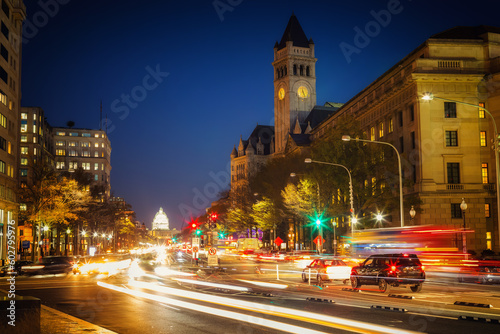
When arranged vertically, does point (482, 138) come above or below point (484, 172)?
above

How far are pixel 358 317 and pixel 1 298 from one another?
9560 mm

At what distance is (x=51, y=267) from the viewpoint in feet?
136

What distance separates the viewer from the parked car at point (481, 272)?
107 feet

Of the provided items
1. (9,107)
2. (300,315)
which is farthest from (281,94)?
(300,315)

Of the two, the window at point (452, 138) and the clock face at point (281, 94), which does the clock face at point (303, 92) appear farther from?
the window at point (452, 138)

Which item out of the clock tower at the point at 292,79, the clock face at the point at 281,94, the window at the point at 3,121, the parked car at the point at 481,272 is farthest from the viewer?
the clock face at the point at 281,94

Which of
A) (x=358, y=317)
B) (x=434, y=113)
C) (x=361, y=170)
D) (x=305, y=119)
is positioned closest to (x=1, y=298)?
(x=358, y=317)

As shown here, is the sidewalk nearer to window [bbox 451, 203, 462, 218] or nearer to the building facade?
window [bbox 451, 203, 462, 218]

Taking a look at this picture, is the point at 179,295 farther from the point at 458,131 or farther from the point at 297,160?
the point at 297,160

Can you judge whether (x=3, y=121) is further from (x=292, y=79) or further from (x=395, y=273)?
(x=292, y=79)

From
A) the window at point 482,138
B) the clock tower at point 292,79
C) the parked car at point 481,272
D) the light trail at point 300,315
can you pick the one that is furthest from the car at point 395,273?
the clock tower at point 292,79

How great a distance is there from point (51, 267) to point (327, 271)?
834 inches

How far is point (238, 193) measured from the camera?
109375 millimetres

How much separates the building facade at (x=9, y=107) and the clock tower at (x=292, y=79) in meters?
91.4
